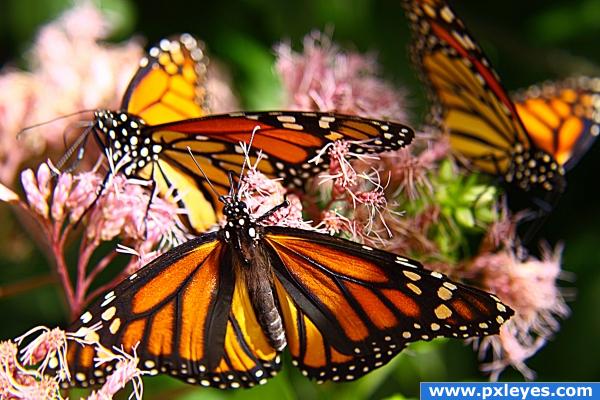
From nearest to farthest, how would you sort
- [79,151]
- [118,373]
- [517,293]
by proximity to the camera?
[118,373] < [79,151] < [517,293]

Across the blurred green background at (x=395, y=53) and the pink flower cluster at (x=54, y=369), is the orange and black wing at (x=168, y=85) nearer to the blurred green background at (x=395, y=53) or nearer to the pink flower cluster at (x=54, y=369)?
the blurred green background at (x=395, y=53)

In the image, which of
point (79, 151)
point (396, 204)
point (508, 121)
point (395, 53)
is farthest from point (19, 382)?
point (395, 53)

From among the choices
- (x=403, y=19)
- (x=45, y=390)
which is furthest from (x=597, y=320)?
(x=45, y=390)

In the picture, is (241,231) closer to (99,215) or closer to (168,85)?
(99,215)

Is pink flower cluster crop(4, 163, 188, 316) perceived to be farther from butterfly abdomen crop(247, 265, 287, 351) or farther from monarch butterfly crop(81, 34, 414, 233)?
butterfly abdomen crop(247, 265, 287, 351)

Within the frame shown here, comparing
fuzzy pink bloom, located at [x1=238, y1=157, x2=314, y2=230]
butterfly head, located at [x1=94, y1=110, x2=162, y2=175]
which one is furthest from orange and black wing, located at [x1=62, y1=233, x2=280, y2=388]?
butterfly head, located at [x1=94, y1=110, x2=162, y2=175]

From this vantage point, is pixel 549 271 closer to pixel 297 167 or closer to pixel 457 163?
pixel 457 163

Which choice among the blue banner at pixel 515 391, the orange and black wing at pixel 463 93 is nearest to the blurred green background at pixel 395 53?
the orange and black wing at pixel 463 93
